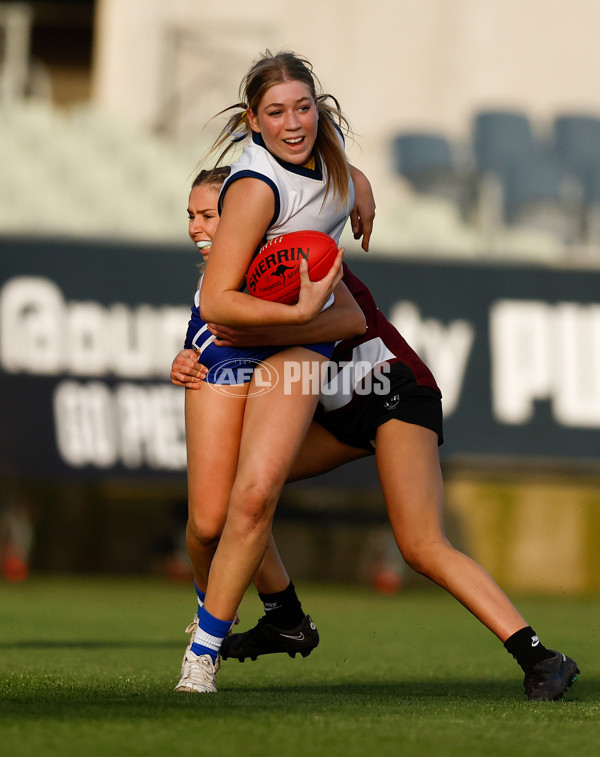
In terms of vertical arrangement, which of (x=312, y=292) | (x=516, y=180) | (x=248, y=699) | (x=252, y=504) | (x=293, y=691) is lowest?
(x=293, y=691)

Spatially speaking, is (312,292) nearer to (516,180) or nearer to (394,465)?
(394,465)

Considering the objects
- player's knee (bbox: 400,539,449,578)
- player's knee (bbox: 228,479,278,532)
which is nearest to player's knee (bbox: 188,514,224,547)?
player's knee (bbox: 228,479,278,532)

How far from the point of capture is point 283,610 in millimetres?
4219

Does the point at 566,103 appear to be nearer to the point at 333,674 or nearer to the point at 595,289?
the point at 595,289

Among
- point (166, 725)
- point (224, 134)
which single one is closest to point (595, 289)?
point (224, 134)

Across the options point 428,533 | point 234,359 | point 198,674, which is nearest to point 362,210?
point 234,359

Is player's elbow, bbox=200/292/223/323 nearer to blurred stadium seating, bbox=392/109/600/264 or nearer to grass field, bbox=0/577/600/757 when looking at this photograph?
grass field, bbox=0/577/600/757

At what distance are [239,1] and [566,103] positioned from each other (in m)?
4.26

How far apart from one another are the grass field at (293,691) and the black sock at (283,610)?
23 centimetres

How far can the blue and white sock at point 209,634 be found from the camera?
12.1ft

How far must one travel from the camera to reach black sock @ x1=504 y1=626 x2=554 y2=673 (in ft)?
12.3

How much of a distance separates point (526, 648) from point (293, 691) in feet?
2.81

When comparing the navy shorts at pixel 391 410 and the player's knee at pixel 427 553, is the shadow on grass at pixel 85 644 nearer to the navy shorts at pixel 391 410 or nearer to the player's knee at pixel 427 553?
the navy shorts at pixel 391 410

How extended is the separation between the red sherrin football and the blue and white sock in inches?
39.3
